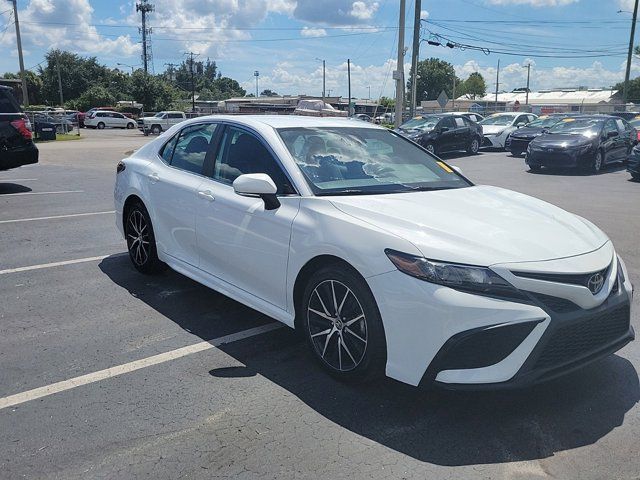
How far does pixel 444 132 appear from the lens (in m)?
20.8

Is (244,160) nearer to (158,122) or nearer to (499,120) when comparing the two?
(499,120)

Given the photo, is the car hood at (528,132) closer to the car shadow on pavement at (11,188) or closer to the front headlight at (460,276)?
the car shadow on pavement at (11,188)

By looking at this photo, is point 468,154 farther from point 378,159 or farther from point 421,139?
point 378,159

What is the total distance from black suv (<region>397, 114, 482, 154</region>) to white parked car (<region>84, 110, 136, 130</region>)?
1578 inches

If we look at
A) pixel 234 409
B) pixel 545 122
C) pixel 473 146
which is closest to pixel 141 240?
pixel 234 409

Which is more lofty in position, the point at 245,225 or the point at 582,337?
the point at 245,225

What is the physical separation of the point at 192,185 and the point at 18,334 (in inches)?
69.2

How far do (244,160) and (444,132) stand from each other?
17.4 metres

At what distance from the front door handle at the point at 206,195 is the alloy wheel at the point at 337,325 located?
1349 mm

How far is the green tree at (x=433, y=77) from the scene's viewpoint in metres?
124

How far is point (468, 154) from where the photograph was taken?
2258 centimetres

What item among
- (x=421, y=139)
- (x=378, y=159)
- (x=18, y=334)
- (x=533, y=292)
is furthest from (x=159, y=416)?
(x=421, y=139)

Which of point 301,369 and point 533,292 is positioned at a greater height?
point 533,292

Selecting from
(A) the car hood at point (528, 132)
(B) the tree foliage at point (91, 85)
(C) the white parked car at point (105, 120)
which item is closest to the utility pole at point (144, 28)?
(B) the tree foliage at point (91, 85)
